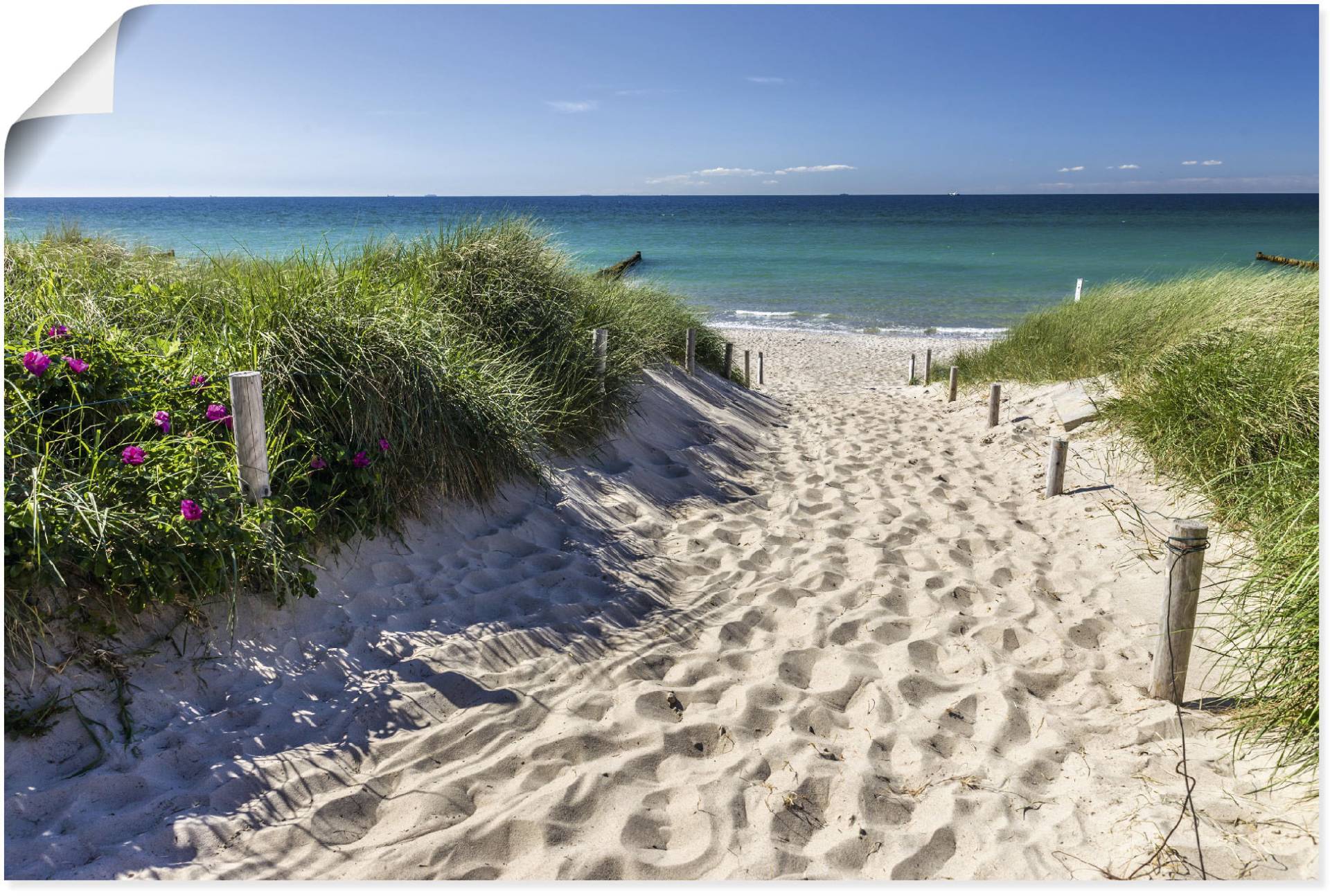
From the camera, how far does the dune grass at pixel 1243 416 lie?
2972 millimetres

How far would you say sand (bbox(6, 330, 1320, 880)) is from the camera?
2.55m

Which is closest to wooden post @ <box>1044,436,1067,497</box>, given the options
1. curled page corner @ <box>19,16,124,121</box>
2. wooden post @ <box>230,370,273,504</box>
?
wooden post @ <box>230,370,273,504</box>

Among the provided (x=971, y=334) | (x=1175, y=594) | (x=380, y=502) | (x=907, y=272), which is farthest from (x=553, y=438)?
(x=907, y=272)

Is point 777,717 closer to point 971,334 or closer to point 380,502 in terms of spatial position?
point 380,502

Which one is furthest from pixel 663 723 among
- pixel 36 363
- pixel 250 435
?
pixel 36 363

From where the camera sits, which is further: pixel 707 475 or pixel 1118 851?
pixel 707 475

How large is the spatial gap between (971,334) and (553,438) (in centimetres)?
1917

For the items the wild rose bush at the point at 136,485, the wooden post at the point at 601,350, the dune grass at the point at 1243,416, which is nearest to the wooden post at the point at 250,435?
the wild rose bush at the point at 136,485

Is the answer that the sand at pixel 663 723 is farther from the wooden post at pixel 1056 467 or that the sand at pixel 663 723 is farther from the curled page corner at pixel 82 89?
the curled page corner at pixel 82 89

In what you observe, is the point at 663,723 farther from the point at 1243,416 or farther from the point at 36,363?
the point at 1243,416

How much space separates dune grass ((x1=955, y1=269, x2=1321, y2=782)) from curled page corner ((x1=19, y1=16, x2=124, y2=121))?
13.4 feet

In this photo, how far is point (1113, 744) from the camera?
3.24 metres

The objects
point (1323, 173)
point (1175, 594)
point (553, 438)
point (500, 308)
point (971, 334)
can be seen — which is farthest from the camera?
point (971, 334)

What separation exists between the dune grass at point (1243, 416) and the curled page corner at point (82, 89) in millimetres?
4079
